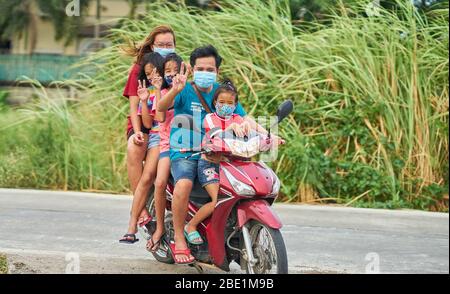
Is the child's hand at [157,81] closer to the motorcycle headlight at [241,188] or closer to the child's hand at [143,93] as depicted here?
the child's hand at [143,93]

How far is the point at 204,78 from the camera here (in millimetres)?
5480

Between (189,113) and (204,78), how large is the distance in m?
0.23

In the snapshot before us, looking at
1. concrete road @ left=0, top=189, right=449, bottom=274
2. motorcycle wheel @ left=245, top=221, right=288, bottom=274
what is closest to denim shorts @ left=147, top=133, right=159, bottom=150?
concrete road @ left=0, top=189, right=449, bottom=274

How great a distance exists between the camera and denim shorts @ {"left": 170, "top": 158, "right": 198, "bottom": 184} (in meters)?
5.47

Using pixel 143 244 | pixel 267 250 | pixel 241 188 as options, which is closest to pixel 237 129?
pixel 241 188

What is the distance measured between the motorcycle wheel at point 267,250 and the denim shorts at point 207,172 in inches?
13.9

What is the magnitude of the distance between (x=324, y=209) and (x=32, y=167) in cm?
355

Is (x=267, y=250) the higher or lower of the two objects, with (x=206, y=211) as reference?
lower

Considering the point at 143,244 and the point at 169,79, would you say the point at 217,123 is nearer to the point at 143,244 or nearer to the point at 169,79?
the point at 169,79

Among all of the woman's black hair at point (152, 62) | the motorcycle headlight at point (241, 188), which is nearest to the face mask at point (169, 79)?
the woman's black hair at point (152, 62)

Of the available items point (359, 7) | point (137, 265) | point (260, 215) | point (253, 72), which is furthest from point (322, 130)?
point (260, 215)

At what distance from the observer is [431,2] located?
11320 millimetres

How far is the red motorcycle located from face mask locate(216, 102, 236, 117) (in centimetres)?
19

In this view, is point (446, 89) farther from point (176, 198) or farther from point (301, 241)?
point (176, 198)
